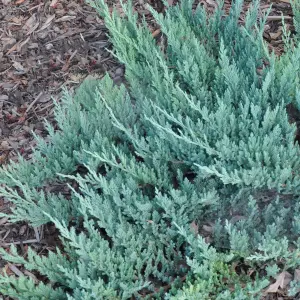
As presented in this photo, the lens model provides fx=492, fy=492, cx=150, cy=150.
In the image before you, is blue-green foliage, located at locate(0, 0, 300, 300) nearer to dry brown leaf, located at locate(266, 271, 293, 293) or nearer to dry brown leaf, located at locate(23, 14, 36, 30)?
dry brown leaf, located at locate(266, 271, 293, 293)

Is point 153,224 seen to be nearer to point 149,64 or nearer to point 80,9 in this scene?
point 149,64

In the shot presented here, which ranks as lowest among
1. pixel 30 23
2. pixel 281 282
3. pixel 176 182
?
pixel 281 282

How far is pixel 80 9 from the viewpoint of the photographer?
3.88 metres

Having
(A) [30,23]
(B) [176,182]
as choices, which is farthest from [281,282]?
(A) [30,23]

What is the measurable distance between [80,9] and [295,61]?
193cm

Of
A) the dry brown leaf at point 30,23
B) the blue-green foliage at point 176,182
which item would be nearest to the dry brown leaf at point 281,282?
the blue-green foliage at point 176,182

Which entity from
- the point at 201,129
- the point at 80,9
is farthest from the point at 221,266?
the point at 80,9

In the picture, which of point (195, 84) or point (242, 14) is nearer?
point (195, 84)

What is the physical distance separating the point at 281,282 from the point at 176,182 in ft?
2.53

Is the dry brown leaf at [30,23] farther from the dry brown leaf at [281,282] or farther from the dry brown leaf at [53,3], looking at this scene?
the dry brown leaf at [281,282]

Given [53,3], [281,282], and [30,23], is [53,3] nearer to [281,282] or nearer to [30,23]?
Result: [30,23]

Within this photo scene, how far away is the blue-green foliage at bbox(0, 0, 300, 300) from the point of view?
2.28 m

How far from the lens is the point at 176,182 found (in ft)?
8.90

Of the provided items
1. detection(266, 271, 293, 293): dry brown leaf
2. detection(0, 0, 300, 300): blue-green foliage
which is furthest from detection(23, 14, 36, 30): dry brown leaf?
detection(266, 271, 293, 293): dry brown leaf
